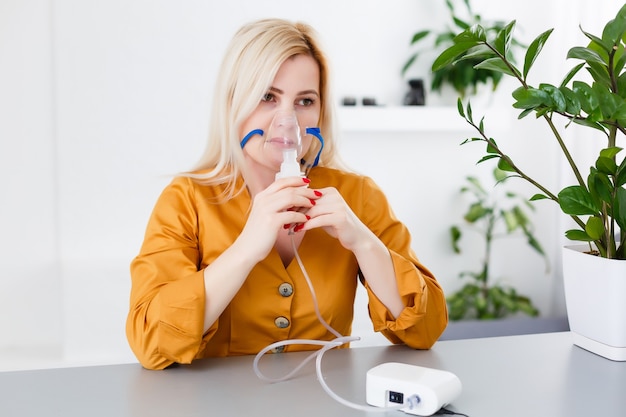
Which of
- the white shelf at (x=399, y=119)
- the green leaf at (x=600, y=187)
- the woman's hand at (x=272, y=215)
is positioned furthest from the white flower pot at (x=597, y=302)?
the white shelf at (x=399, y=119)

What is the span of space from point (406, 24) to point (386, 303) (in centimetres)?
253

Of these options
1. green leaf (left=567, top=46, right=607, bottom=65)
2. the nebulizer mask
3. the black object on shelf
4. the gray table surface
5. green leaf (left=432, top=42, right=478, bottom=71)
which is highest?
the black object on shelf

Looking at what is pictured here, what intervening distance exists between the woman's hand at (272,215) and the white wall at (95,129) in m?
2.03

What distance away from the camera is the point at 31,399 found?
3.94ft

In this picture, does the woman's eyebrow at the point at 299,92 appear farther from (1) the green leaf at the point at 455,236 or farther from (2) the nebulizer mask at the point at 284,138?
(1) the green leaf at the point at 455,236

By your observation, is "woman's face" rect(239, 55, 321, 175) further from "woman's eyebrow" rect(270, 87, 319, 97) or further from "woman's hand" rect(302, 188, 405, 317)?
"woman's hand" rect(302, 188, 405, 317)

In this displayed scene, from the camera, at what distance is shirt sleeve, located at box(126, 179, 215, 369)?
137 centimetres

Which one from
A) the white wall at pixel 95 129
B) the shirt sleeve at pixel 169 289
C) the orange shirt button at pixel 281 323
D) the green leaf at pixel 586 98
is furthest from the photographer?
the white wall at pixel 95 129

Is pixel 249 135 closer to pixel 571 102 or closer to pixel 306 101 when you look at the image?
pixel 306 101

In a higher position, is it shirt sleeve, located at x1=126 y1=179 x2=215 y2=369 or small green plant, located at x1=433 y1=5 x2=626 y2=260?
small green plant, located at x1=433 y1=5 x2=626 y2=260

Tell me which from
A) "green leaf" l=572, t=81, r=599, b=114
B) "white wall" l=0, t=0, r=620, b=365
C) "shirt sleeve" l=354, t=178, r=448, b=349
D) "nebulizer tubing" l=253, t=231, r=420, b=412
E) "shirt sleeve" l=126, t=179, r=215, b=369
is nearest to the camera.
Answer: "nebulizer tubing" l=253, t=231, r=420, b=412

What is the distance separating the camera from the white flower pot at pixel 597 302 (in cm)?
138

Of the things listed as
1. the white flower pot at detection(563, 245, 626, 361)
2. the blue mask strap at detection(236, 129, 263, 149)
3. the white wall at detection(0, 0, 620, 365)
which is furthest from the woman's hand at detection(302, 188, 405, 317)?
the white wall at detection(0, 0, 620, 365)

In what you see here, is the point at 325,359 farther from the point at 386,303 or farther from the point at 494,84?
the point at 494,84
